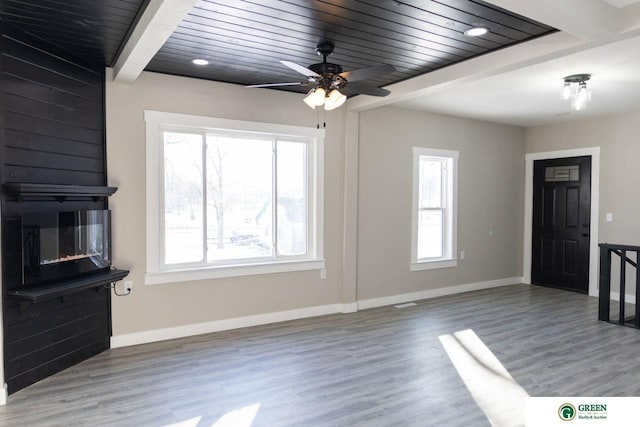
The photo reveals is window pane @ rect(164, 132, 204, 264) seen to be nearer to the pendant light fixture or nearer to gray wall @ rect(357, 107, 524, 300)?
gray wall @ rect(357, 107, 524, 300)

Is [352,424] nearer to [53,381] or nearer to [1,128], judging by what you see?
[53,381]

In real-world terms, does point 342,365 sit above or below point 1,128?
below

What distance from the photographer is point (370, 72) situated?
10.0 ft

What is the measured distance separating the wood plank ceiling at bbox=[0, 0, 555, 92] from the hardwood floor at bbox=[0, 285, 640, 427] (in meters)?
2.62

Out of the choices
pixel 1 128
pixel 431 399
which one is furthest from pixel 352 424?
pixel 1 128

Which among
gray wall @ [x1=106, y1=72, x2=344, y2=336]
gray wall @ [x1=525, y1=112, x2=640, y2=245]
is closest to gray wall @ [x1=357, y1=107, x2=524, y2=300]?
gray wall @ [x1=106, y1=72, x2=344, y2=336]

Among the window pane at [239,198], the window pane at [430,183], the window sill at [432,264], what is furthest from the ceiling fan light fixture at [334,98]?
the window sill at [432,264]

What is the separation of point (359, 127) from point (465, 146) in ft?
6.64

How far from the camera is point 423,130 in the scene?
6.16m

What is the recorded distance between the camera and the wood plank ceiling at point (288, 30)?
2805mm

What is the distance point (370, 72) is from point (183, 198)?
2.44m

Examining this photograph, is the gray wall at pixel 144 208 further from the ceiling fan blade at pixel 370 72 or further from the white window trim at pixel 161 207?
the ceiling fan blade at pixel 370 72

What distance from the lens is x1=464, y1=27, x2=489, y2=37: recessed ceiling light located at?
A: 125 inches

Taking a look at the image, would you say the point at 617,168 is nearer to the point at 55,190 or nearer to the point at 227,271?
the point at 227,271
